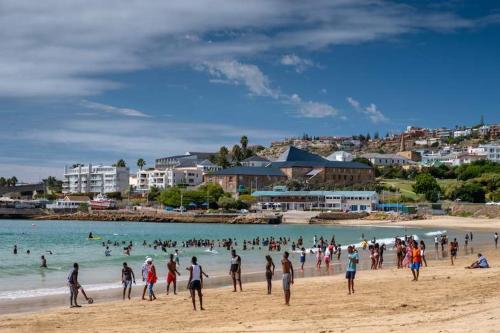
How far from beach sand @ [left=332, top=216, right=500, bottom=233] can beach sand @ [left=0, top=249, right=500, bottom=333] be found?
231 feet

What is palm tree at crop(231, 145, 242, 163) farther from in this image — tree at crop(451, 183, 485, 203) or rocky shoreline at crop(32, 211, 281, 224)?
tree at crop(451, 183, 485, 203)


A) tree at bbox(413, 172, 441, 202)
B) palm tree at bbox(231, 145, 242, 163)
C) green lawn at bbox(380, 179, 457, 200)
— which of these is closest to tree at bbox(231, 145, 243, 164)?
palm tree at bbox(231, 145, 242, 163)

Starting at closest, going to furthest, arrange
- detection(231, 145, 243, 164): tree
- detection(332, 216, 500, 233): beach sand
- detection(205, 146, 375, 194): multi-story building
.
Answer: detection(332, 216, 500, 233): beach sand, detection(205, 146, 375, 194): multi-story building, detection(231, 145, 243, 164): tree

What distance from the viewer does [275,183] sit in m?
158

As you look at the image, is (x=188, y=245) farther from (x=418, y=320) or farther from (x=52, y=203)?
(x=52, y=203)

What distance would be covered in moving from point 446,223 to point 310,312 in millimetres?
87159

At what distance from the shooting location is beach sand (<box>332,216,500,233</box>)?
9069 cm

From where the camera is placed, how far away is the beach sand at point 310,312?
13.3 meters

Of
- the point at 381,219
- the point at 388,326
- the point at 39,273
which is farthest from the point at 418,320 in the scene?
the point at 381,219

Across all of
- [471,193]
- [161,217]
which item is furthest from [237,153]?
[471,193]

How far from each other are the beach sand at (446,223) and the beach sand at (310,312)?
7038 cm

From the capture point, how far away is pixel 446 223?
9800 centimetres

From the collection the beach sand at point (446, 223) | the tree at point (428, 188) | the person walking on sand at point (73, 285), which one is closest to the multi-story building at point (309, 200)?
the tree at point (428, 188)

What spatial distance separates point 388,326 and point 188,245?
43788mm
